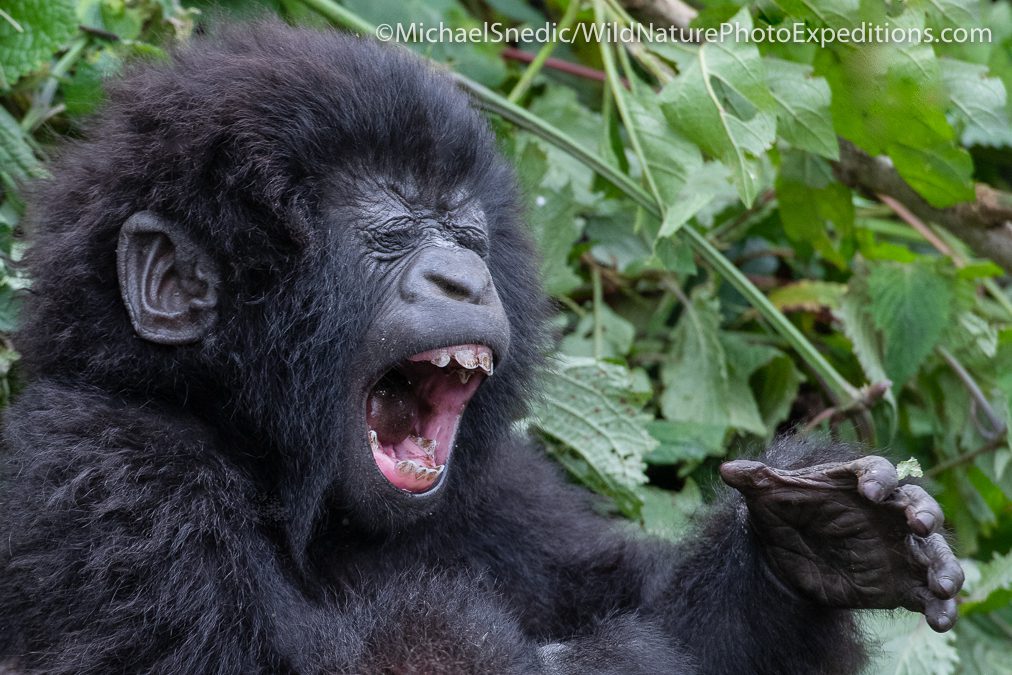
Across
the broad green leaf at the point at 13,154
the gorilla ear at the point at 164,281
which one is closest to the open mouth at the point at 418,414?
the gorilla ear at the point at 164,281

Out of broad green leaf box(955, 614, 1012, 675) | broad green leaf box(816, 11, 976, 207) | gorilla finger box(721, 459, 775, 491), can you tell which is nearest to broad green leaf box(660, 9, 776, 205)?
broad green leaf box(816, 11, 976, 207)

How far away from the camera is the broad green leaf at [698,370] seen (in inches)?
181

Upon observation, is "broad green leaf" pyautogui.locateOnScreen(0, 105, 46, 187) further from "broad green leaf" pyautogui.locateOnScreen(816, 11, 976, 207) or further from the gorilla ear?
"broad green leaf" pyautogui.locateOnScreen(816, 11, 976, 207)

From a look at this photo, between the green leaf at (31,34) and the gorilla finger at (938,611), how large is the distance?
2906 millimetres

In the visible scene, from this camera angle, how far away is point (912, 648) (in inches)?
154

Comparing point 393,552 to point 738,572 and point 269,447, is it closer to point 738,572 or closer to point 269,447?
point 269,447

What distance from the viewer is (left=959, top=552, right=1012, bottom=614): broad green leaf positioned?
411cm

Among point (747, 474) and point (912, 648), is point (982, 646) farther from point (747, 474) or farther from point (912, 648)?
point (747, 474)

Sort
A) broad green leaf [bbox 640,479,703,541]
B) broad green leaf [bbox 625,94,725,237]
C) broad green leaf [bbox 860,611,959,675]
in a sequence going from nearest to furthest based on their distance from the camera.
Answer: broad green leaf [bbox 860,611,959,675], broad green leaf [bbox 625,94,725,237], broad green leaf [bbox 640,479,703,541]

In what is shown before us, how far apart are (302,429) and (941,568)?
1463mm

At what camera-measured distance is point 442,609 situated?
279cm

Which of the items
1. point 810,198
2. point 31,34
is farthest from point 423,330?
point 810,198

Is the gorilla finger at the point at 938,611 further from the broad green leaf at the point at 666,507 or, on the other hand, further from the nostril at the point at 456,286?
the broad green leaf at the point at 666,507

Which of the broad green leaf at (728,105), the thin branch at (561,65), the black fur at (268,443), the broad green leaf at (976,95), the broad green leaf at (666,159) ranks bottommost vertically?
the black fur at (268,443)
